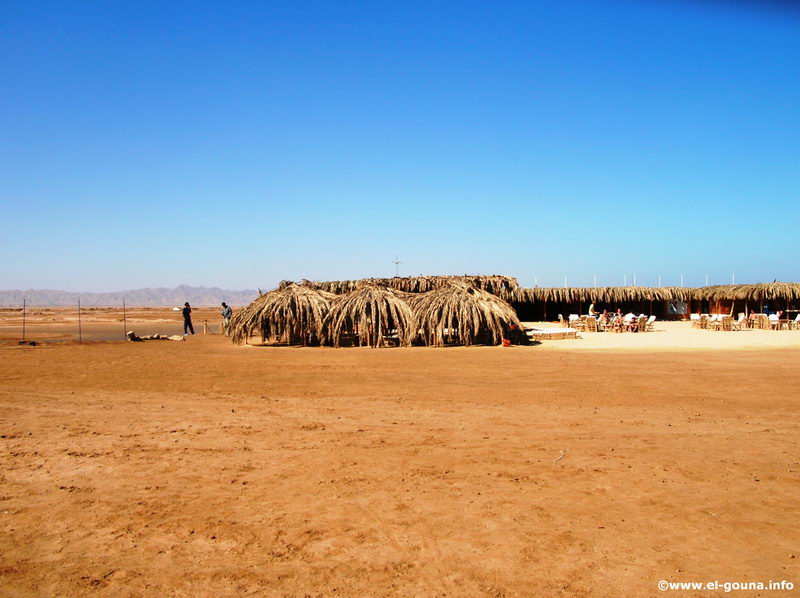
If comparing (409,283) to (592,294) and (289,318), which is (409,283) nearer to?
(289,318)

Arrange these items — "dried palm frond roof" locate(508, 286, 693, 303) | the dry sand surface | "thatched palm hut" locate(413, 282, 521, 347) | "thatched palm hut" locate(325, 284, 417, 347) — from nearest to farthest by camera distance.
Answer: the dry sand surface
"thatched palm hut" locate(413, 282, 521, 347)
"thatched palm hut" locate(325, 284, 417, 347)
"dried palm frond roof" locate(508, 286, 693, 303)

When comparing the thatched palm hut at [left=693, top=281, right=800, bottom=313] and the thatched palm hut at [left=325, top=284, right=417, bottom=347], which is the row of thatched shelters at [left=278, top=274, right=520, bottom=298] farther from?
the thatched palm hut at [left=693, top=281, right=800, bottom=313]

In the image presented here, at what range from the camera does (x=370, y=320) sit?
64.7 ft

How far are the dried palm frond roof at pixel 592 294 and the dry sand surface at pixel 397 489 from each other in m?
24.3

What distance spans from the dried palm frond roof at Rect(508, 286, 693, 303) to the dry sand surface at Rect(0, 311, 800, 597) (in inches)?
955

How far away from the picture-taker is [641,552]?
13.0ft

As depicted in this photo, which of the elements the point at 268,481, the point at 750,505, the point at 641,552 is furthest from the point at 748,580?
the point at 268,481

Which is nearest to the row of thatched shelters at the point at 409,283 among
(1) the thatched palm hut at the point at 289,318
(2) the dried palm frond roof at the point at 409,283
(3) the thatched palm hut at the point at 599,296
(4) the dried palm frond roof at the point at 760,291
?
(2) the dried palm frond roof at the point at 409,283

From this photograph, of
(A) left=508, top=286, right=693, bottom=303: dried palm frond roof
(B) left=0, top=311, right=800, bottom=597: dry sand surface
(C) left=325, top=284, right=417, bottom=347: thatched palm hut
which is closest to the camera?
(B) left=0, top=311, right=800, bottom=597: dry sand surface

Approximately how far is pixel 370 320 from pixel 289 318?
9.20ft

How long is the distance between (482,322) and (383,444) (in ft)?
43.8

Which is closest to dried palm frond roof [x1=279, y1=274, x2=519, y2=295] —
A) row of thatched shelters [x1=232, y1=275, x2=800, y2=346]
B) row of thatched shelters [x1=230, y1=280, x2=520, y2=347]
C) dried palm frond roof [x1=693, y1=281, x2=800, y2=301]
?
row of thatched shelters [x1=232, y1=275, x2=800, y2=346]

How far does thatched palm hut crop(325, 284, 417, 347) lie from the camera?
64.6 ft

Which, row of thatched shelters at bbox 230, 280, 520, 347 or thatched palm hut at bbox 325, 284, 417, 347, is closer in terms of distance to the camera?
row of thatched shelters at bbox 230, 280, 520, 347
